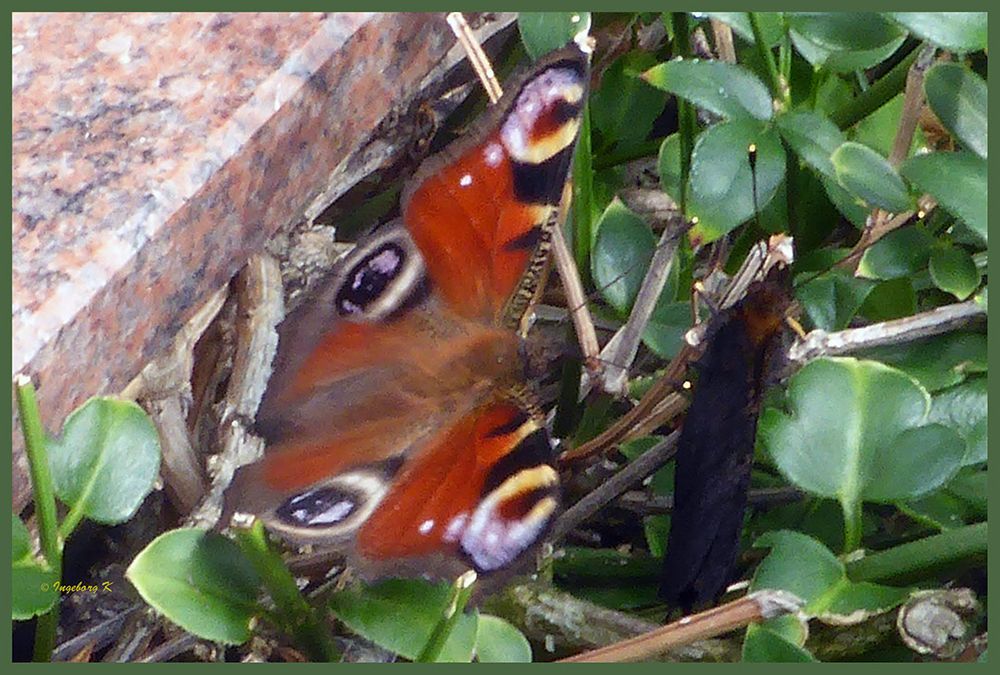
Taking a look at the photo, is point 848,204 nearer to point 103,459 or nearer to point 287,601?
point 287,601

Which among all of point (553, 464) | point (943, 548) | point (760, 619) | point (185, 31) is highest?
point (185, 31)

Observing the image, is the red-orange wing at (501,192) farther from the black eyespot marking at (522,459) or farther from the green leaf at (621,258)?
the black eyespot marking at (522,459)

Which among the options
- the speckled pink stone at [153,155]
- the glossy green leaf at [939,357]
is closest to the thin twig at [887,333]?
the glossy green leaf at [939,357]

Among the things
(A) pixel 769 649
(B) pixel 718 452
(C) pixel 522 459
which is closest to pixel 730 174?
(B) pixel 718 452

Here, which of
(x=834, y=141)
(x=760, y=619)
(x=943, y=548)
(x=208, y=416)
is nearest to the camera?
(x=760, y=619)

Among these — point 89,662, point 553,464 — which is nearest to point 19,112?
point 89,662

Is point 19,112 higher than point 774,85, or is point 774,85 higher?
point 19,112

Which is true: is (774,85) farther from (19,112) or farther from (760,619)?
(19,112)
